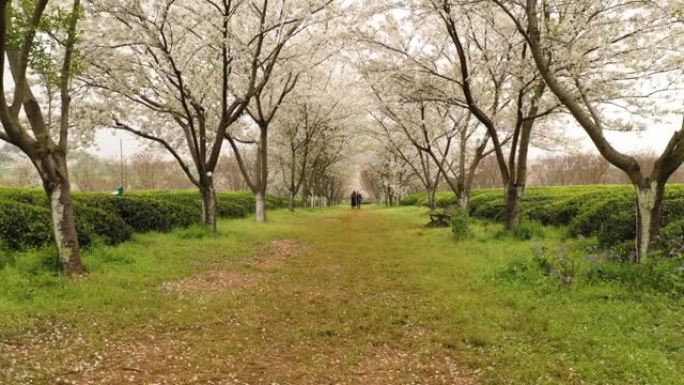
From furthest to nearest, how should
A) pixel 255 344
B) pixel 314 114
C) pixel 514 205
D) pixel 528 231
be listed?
pixel 314 114, pixel 514 205, pixel 528 231, pixel 255 344

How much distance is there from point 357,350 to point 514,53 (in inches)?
482

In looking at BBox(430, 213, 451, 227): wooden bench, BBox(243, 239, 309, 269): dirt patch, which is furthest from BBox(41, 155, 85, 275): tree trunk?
BBox(430, 213, 451, 227): wooden bench

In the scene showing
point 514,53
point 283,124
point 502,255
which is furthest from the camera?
point 283,124

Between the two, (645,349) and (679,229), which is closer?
(645,349)

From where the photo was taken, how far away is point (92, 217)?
36.7 feet

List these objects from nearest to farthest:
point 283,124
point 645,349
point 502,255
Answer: point 645,349, point 502,255, point 283,124

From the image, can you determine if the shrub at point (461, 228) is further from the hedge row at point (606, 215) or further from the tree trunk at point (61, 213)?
the tree trunk at point (61, 213)

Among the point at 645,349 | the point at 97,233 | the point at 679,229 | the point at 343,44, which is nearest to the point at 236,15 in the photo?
the point at 343,44

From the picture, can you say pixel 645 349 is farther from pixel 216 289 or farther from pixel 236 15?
pixel 236 15

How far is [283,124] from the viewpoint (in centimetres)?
3253

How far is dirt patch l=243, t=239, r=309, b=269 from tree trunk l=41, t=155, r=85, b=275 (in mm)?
3965

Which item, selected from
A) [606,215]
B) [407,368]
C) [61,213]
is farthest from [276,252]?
[606,215]

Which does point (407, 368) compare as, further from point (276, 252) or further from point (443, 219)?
point (443, 219)

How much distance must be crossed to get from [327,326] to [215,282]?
11.6ft
